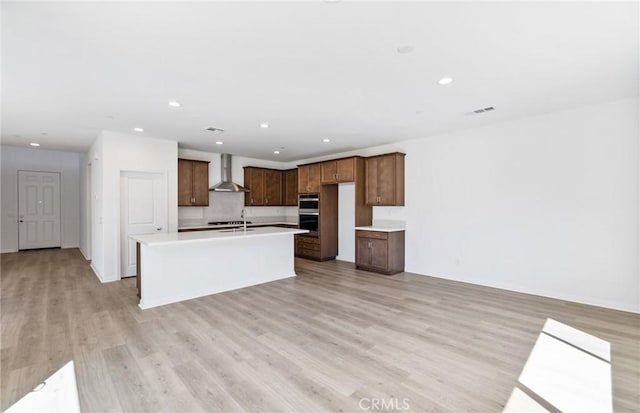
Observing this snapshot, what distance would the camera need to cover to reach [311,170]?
734cm

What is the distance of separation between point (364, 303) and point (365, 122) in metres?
2.76

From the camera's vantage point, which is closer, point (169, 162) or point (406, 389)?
point (406, 389)

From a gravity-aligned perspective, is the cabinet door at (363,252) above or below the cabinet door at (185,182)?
below

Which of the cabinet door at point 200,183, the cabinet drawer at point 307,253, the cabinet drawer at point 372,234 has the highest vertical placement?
the cabinet door at point 200,183

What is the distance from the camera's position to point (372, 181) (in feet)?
20.8

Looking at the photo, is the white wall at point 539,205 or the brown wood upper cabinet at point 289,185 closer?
the white wall at point 539,205

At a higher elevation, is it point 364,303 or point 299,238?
point 299,238

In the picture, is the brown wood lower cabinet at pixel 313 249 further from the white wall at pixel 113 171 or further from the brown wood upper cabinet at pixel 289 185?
the white wall at pixel 113 171

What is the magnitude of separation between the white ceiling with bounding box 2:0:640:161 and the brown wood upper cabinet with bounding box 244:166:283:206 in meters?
3.35

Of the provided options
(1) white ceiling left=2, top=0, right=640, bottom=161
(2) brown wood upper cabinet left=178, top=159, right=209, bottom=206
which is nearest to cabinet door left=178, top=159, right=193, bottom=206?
(2) brown wood upper cabinet left=178, top=159, right=209, bottom=206

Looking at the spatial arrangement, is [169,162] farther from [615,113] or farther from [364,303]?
[615,113]

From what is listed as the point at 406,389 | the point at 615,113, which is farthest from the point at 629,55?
the point at 406,389

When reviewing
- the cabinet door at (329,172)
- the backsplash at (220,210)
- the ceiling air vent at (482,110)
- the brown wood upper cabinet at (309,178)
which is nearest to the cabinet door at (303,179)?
the brown wood upper cabinet at (309,178)

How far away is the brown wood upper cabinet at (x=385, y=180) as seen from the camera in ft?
19.7
